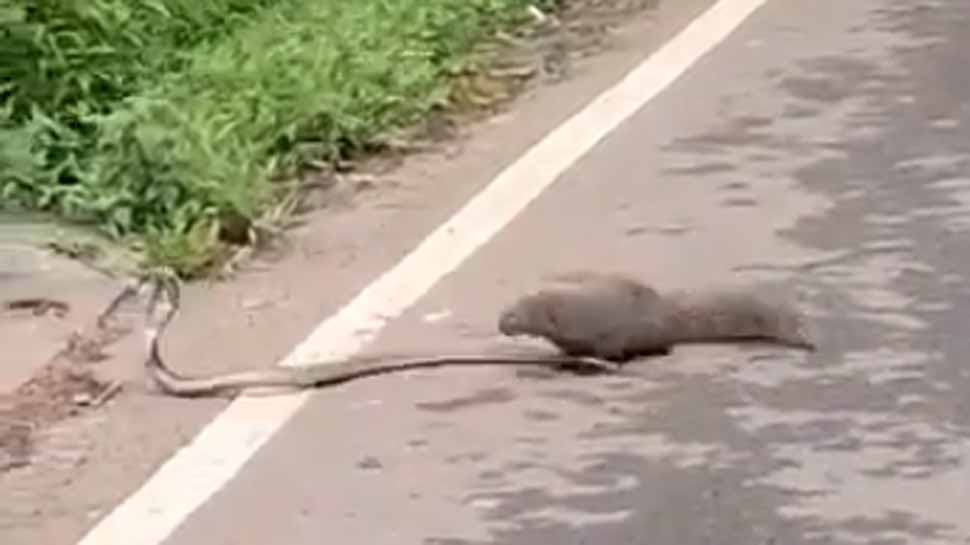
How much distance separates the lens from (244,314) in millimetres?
6773

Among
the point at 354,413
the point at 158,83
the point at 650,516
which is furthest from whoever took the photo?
the point at 158,83

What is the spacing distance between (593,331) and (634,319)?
105mm

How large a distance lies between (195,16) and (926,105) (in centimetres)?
226

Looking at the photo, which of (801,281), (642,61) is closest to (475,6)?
(642,61)

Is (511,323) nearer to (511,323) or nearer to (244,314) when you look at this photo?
(511,323)

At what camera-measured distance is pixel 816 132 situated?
8508 millimetres

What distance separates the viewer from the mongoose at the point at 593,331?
6.27 meters

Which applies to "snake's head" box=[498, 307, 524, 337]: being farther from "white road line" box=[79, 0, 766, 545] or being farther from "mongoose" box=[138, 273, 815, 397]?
"white road line" box=[79, 0, 766, 545]

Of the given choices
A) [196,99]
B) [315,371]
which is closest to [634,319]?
[315,371]

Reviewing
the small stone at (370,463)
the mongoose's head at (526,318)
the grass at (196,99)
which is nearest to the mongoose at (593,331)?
the mongoose's head at (526,318)

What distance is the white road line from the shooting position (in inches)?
218

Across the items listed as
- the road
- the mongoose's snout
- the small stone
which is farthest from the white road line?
the mongoose's snout

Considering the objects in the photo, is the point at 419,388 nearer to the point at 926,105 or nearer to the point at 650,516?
the point at 650,516

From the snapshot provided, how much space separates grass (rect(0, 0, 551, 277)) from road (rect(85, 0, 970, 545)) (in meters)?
0.70
